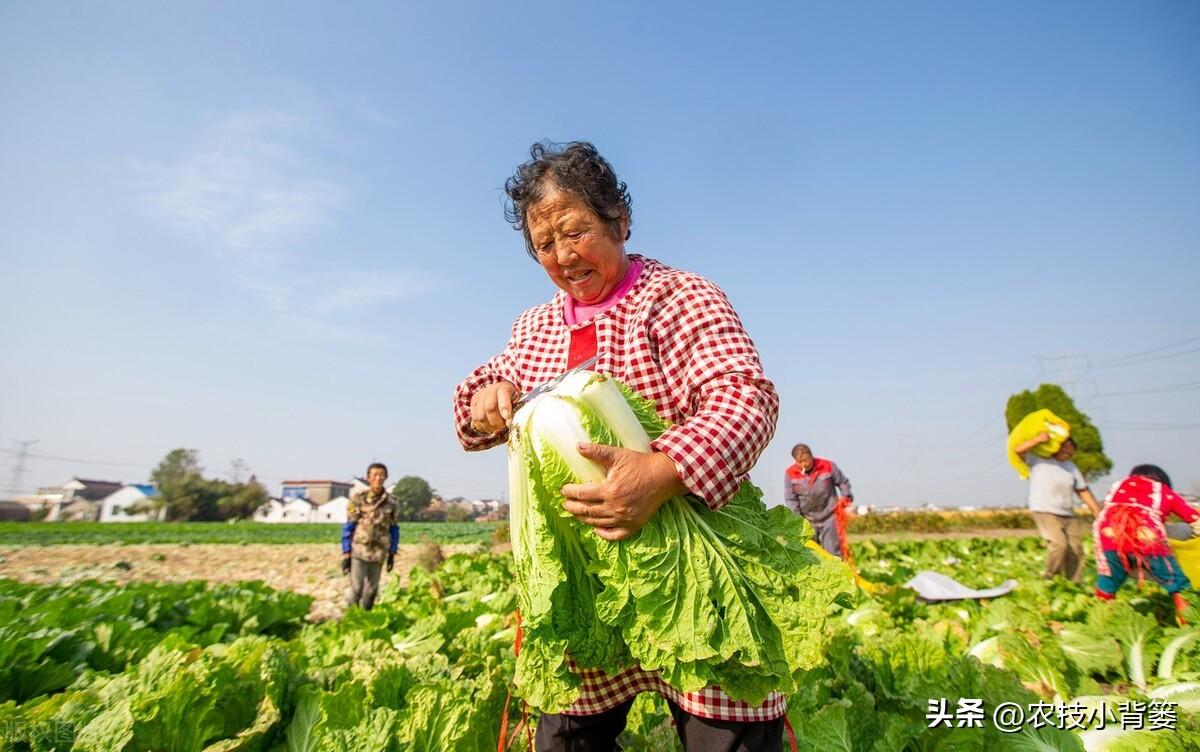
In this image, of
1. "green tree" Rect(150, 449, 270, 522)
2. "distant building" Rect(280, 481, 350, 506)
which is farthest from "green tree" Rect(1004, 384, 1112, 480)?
"distant building" Rect(280, 481, 350, 506)

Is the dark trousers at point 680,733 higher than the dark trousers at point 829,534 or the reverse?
the reverse

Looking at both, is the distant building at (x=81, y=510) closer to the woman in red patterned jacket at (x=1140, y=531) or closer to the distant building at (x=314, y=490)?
the distant building at (x=314, y=490)

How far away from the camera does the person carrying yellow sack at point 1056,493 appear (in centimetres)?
832

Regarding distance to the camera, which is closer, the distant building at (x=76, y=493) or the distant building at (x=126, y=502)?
the distant building at (x=126, y=502)

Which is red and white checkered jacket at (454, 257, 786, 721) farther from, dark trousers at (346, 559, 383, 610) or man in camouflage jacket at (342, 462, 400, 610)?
dark trousers at (346, 559, 383, 610)

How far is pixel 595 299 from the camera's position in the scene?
2.05 meters

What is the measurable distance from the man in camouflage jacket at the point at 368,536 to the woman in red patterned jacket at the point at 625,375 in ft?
24.6

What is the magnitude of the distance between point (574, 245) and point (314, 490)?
380ft

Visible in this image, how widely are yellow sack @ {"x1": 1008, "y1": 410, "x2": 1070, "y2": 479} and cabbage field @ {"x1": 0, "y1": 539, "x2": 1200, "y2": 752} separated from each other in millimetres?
2314

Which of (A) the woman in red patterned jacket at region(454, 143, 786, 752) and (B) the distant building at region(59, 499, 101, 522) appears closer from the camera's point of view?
(A) the woman in red patterned jacket at region(454, 143, 786, 752)

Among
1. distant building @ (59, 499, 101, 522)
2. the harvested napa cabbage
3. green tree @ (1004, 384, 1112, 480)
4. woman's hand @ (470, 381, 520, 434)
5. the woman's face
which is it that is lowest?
distant building @ (59, 499, 101, 522)

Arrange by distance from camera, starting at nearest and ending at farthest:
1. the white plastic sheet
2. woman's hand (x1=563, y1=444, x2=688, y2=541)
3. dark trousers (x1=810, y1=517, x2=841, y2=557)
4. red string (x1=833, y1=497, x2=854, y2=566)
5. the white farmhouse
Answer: woman's hand (x1=563, y1=444, x2=688, y2=541), the white plastic sheet, red string (x1=833, y1=497, x2=854, y2=566), dark trousers (x1=810, y1=517, x2=841, y2=557), the white farmhouse

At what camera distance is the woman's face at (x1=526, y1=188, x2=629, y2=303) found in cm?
189

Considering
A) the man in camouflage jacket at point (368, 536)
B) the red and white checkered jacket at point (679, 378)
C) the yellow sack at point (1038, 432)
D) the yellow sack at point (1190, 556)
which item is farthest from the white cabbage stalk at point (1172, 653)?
the man in camouflage jacket at point (368, 536)
